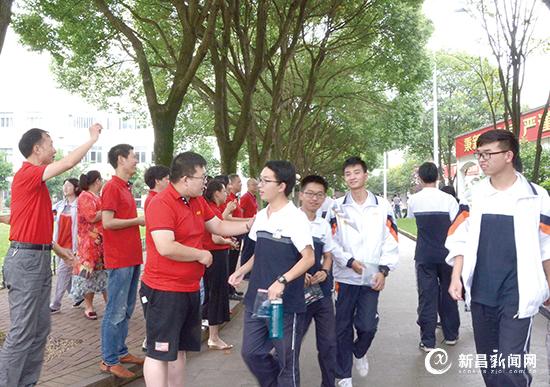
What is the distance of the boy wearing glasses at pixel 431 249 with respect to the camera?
593 cm

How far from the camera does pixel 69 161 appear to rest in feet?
12.2

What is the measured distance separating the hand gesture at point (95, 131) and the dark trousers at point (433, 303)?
12.4ft

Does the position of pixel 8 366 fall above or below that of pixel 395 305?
above

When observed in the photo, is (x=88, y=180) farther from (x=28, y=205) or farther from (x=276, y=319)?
(x=276, y=319)

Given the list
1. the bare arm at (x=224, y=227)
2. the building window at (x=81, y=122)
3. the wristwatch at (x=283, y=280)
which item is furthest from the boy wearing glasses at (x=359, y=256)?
the building window at (x=81, y=122)

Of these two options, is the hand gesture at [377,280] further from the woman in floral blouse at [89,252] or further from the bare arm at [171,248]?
the woman in floral blouse at [89,252]

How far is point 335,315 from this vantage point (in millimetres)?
4727

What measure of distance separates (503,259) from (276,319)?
58.5 inches

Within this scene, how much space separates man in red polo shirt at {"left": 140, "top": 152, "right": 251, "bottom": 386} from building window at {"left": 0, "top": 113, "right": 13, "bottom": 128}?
210ft

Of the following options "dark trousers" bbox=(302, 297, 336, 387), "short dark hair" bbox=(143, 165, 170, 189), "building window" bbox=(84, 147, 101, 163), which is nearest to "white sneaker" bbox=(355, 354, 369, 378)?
"dark trousers" bbox=(302, 297, 336, 387)

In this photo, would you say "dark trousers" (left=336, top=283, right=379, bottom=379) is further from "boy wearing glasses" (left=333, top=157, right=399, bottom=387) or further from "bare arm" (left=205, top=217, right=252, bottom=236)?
"bare arm" (left=205, top=217, right=252, bottom=236)

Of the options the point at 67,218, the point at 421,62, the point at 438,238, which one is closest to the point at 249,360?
the point at 438,238

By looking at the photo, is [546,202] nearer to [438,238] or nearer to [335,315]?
[335,315]

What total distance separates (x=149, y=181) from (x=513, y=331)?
362cm
